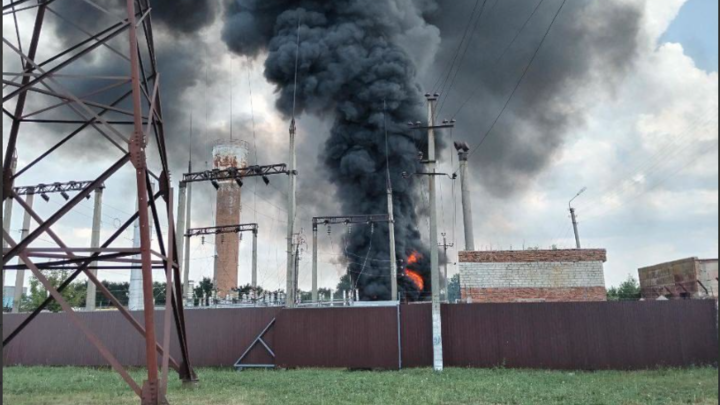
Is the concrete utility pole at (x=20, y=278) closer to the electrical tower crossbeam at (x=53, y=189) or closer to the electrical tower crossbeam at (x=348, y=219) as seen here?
the electrical tower crossbeam at (x=53, y=189)

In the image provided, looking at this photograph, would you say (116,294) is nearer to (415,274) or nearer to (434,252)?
(415,274)

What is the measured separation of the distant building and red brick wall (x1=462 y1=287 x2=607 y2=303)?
287 centimetres

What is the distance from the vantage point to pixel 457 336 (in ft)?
55.8

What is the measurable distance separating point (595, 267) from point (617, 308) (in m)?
5.62

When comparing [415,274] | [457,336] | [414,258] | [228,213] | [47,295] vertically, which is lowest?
[457,336]

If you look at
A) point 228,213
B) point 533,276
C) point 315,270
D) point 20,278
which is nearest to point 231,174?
point 315,270

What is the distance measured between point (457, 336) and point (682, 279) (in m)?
10.4

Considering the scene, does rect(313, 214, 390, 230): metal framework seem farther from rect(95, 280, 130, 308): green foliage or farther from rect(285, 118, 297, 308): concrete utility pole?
rect(95, 280, 130, 308): green foliage

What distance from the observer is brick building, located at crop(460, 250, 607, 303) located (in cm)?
2114

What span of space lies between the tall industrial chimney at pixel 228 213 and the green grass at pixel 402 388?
3459 centimetres

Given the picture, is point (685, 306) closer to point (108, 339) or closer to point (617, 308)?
point (617, 308)

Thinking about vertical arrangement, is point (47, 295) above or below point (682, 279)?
above

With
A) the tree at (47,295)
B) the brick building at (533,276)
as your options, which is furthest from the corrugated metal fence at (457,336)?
the tree at (47,295)

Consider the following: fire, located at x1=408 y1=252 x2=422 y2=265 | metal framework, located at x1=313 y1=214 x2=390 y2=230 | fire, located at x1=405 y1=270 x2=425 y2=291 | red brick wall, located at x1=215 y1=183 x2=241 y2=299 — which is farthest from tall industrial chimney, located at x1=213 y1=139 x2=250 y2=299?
fire, located at x1=405 y1=270 x2=425 y2=291
